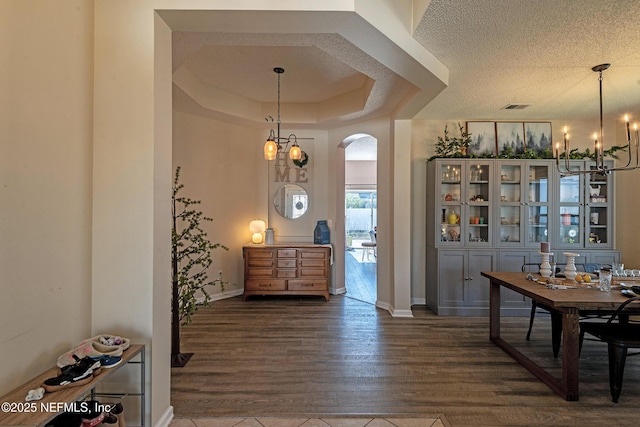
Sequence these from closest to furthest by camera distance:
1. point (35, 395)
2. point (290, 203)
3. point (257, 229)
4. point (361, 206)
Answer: point (35, 395)
point (257, 229)
point (290, 203)
point (361, 206)

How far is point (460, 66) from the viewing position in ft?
9.25

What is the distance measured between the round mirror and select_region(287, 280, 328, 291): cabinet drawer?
1.16 m

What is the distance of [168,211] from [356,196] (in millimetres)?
8333

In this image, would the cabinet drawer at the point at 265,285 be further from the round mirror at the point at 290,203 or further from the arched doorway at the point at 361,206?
the arched doorway at the point at 361,206

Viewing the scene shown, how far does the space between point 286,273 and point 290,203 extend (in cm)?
123

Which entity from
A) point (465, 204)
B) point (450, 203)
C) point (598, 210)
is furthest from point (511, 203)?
point (598, 210)

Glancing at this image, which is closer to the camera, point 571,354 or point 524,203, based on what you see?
point 571,354

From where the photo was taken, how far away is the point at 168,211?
1.95 meters

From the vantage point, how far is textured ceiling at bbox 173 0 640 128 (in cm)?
211

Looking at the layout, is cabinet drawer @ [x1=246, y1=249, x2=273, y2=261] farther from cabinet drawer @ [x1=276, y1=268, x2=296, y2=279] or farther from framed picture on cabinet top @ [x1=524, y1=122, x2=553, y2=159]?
framed picture on cabinet top @ [x1=524, y1=122, x2=553, y2=159]

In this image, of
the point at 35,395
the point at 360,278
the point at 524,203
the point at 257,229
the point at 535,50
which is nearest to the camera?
the point at 35,395

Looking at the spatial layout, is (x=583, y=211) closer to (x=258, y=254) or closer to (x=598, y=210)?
(x=598, y=210)

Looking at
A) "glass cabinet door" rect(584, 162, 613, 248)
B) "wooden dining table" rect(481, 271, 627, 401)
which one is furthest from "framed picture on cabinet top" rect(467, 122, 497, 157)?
"wooden dining table" rect(481, 271, 627, 401)

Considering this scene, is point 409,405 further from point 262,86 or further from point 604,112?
point 604,112
